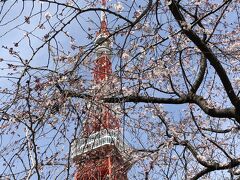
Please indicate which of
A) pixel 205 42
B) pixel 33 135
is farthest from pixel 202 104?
pixel 33 135

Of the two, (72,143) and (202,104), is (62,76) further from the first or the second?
(202,104)

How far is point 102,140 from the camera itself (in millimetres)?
3576

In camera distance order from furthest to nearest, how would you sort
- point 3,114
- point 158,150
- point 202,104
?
point 158,150 < point 202,104 < point 3,114

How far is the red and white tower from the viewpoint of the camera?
340cm

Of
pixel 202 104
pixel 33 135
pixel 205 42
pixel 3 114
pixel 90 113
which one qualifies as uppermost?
pixel 205 42

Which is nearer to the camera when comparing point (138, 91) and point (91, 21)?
point (91, 21)

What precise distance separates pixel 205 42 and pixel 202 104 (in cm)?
59

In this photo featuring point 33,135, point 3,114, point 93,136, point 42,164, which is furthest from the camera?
point 93,136

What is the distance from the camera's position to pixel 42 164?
3.21 m

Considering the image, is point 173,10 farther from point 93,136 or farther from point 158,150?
point 158,150

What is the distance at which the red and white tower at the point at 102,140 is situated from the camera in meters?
3.40

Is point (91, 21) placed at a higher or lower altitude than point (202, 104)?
higher

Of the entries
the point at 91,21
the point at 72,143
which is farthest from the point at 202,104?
the point at 72,143

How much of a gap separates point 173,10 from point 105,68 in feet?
3.16
